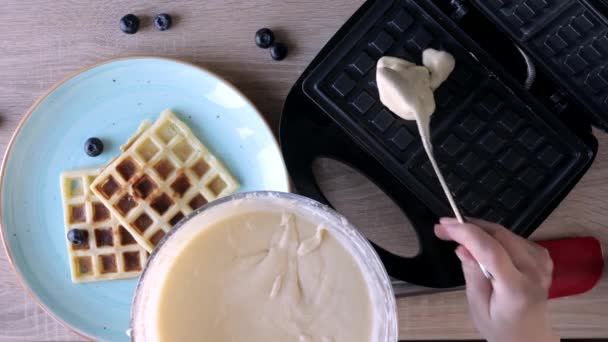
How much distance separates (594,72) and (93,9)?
3.08 ft

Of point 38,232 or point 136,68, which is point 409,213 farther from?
point 38,232

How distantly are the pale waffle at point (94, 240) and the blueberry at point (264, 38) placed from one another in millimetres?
404

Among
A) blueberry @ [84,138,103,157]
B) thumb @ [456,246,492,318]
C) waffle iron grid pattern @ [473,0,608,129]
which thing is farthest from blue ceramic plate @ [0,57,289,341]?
waffle iron grid pattern @ [473,0,608,129]

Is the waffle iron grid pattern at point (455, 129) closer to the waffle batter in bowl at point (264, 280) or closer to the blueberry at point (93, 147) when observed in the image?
the waffle batter in bowl at point (264, 280)

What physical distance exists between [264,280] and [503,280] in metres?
0.37

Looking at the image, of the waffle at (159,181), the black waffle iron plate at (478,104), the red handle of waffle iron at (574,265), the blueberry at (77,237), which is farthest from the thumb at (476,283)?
the blueberry at (77,237)

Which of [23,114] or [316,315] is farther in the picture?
[23,114]

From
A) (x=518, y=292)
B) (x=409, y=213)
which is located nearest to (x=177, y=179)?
(x=409, y=213)

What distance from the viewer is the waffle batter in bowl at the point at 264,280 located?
91 centimetres

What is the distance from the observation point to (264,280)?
917 millimetres

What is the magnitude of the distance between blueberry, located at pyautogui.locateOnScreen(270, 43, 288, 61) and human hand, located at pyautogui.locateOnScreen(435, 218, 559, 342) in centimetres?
44

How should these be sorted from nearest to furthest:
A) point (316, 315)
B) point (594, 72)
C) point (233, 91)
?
1. point (316, 315)
2. point (594, 72)
3. point (233, 91)

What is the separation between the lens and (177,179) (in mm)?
1225

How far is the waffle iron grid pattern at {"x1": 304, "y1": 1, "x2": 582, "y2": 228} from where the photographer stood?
1.08 metres
